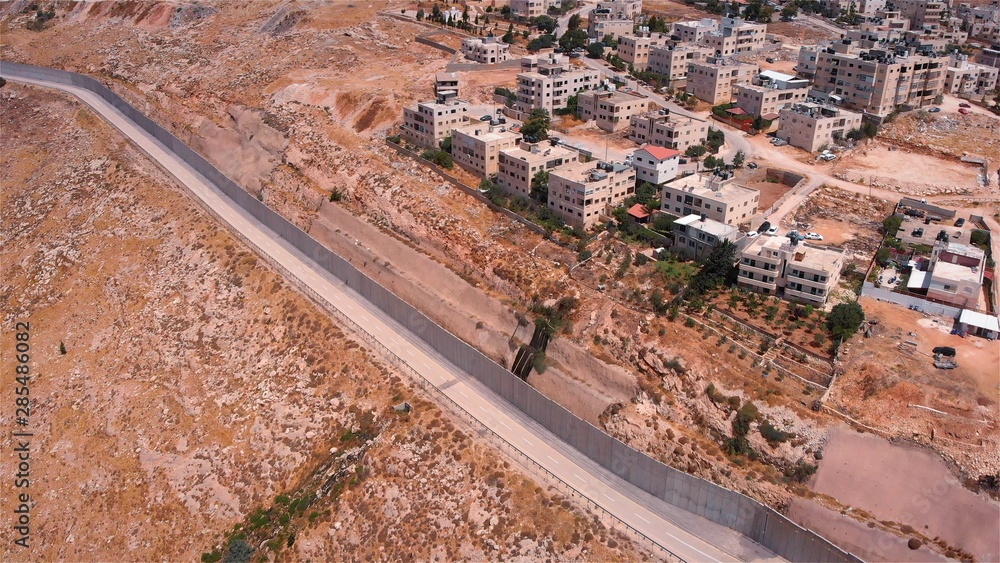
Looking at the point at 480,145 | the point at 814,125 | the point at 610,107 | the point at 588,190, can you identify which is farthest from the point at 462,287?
the point at 814,125

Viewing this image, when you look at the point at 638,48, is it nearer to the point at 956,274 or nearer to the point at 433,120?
the point at 433,120

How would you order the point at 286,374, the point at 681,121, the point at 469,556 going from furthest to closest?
the point at 681,121 → the point at 286,374 → the point at 469,556

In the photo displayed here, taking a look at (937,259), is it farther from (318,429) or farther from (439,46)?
(439,46)

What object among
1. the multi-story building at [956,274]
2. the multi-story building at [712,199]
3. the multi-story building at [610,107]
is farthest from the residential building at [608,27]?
the multi-story building at [956,274]

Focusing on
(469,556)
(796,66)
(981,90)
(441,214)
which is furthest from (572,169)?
(981,90)

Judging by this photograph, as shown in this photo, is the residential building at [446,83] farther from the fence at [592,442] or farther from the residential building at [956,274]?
the residential building at [956,274]

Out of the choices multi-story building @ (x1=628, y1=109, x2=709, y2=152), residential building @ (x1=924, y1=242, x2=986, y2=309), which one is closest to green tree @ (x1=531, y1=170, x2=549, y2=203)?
multi-story building @ (x1=628, y1=109, x2=709, y2=152)
